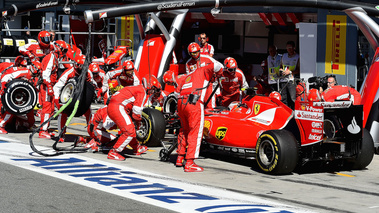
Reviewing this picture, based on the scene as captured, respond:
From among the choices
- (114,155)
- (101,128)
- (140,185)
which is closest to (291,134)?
Result: (140,185)

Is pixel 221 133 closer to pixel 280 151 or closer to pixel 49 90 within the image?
pixel 280 151

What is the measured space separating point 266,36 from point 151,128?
8.53 meters

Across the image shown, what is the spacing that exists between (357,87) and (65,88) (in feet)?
21.2

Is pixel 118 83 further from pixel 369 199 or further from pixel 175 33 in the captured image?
pixel 175 33

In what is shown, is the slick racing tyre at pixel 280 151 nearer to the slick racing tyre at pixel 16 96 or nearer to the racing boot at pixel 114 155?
the racing boot at pixel 114 155

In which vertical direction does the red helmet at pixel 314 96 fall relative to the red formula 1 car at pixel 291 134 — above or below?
above

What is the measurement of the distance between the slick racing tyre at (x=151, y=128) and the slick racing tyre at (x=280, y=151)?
2.77 m

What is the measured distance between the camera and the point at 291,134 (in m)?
9.90

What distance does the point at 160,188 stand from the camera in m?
9.01

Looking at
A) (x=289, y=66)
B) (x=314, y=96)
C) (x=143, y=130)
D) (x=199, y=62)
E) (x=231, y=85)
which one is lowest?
(x=143, y=130)

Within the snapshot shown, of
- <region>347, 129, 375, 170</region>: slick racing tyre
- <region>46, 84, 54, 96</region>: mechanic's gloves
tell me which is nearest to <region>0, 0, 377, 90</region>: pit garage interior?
<region>46, 84, 54, 96</region>: mechanic's gloves

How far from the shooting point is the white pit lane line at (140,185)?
8.04 meters

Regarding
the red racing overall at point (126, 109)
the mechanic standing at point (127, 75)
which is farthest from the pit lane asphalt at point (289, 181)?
the mechanic standing at point (127, 75)

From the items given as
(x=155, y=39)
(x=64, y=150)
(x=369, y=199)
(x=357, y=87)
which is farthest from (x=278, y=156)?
(x=155, y=39)
